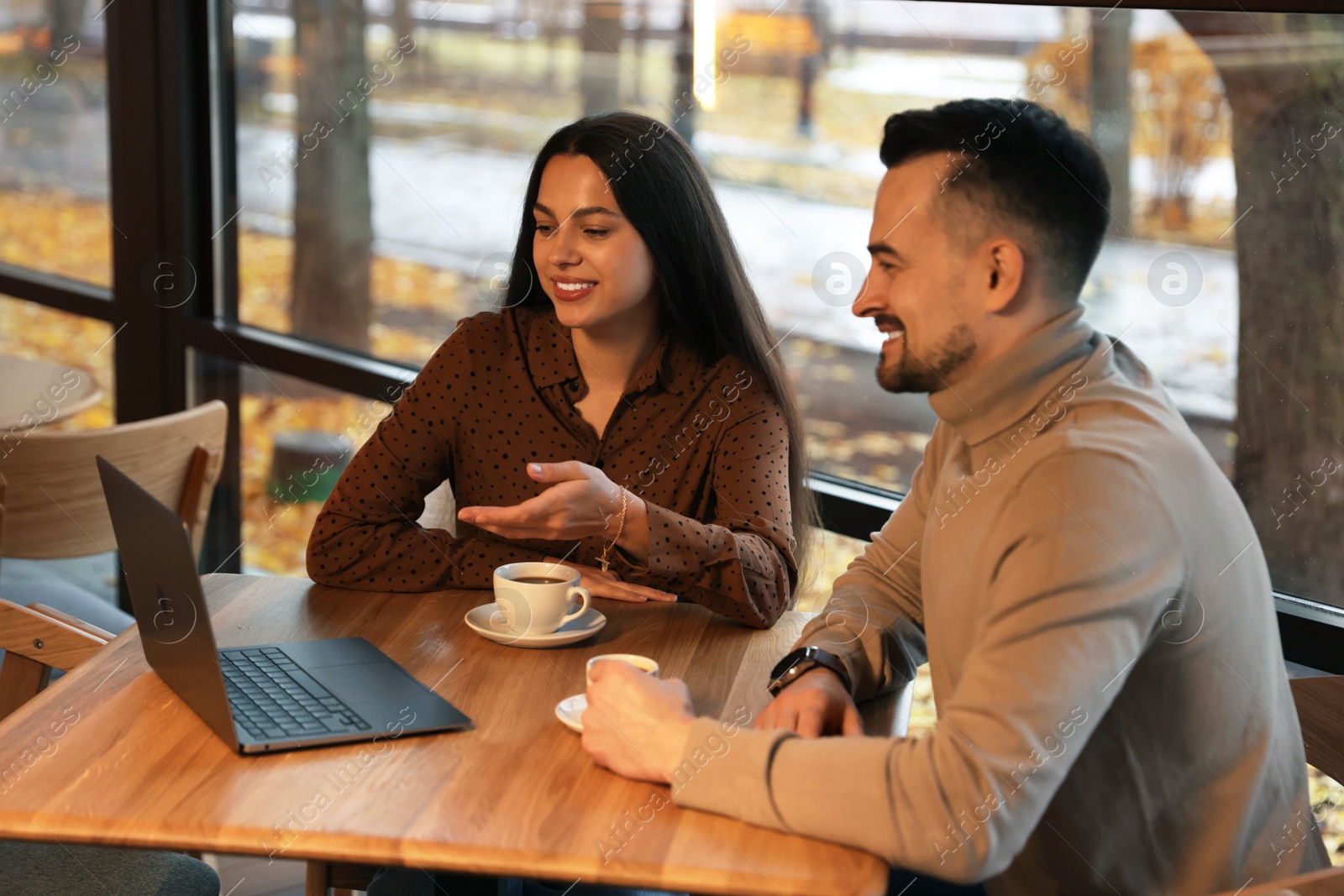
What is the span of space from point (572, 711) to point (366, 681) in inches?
9.4

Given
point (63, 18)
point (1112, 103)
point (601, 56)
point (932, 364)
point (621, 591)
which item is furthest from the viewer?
point (63, 18)

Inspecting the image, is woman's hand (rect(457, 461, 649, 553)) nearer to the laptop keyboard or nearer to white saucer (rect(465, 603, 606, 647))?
white saucer (rect(465, 603, 606, 647))

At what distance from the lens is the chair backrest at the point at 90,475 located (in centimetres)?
223

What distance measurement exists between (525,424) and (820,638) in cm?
69

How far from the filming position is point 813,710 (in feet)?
4.32

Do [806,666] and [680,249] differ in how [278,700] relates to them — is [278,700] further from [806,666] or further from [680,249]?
[680,249]

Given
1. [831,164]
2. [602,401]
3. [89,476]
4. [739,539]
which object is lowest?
[89,476]

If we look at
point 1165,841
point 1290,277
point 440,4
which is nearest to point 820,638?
point 1165,841

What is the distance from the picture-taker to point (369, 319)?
353cm

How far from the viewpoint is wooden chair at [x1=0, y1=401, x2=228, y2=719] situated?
223 cm

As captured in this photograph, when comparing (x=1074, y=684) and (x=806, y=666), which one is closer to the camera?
(x=1074, y=684)

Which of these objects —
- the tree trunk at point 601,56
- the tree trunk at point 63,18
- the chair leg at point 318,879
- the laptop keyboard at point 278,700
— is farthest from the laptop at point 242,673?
the tree trunk at point 63,18

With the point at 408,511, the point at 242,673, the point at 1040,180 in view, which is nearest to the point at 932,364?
the point at 1040,180

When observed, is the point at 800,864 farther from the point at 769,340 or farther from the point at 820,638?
the point at 769,340
